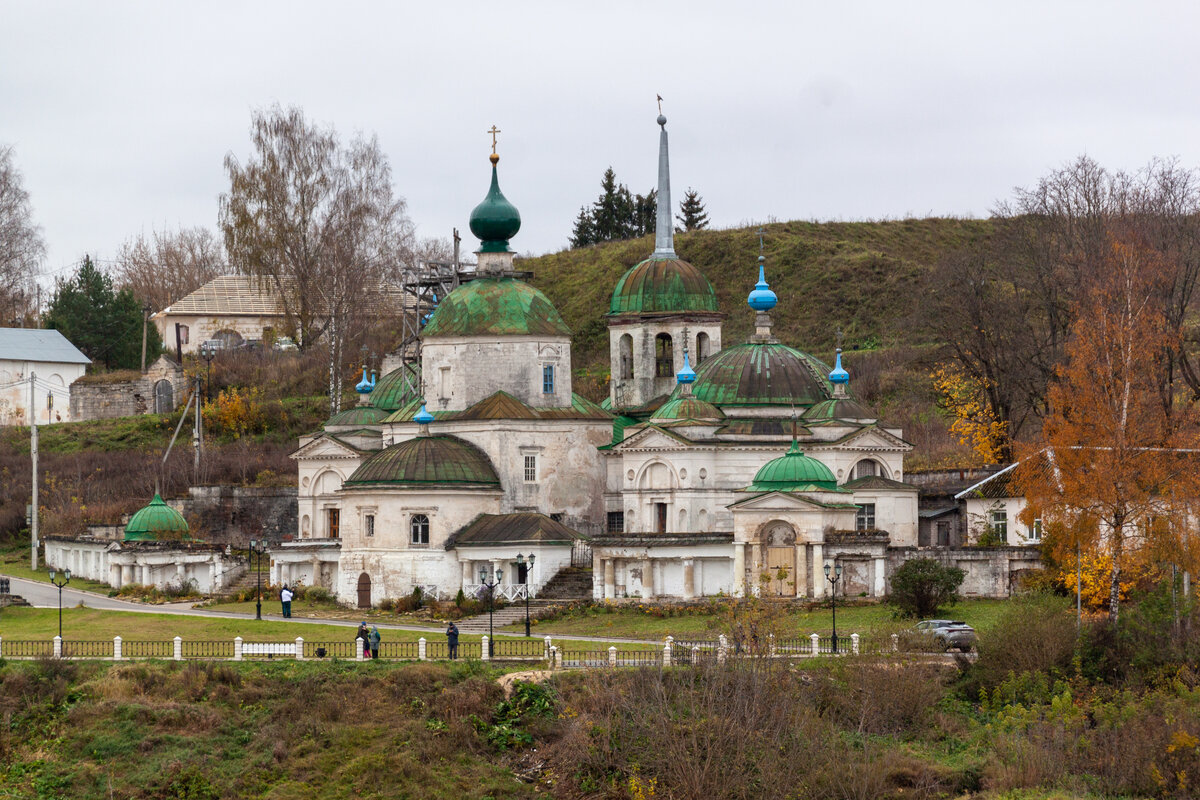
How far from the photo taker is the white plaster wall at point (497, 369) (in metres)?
55.9

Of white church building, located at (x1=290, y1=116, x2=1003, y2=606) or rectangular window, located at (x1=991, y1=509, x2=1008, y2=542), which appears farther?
rectangular window, located at (x1=991, y1=509, x2=1008, y2=542)

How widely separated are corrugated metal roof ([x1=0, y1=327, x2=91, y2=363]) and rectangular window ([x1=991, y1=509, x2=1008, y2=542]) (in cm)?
4472

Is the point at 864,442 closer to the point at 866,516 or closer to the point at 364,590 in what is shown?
the point at 866,516

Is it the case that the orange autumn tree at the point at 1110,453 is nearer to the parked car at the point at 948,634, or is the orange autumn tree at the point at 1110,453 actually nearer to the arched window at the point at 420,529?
the parked car at the point at 948,634

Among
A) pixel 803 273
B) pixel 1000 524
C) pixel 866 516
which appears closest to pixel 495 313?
pixel 866 516

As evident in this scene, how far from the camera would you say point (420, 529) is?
52.1 metres

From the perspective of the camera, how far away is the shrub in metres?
44.7

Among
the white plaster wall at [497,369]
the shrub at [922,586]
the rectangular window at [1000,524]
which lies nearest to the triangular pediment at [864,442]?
the rectangular window at [1000,524]

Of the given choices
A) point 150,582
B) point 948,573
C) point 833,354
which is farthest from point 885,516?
point 833,354

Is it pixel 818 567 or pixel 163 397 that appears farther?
pixel 163 397

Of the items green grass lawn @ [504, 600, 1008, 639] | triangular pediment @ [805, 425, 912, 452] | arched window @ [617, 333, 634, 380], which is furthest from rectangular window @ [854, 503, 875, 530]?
arched window @ [617, 333, 634, 380]

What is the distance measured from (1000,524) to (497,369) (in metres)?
15.6

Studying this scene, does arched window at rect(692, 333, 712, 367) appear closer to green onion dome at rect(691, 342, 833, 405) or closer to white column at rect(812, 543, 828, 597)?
green onion dome at rect(691, 342, 833, 405)

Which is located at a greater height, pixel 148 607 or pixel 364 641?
pixel 148 607
